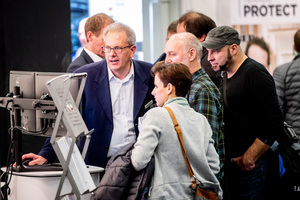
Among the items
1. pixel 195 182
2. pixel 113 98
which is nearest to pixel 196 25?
pixel 113 98

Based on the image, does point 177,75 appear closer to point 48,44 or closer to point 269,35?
point 48,44

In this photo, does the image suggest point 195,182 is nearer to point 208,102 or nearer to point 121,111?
point 208,102

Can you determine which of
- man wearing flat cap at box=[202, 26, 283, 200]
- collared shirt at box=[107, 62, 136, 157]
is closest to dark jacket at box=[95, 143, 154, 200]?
collared shirt at box=[107, 62, 136, 157]

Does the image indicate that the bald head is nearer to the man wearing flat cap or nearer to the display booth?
the man wearing flat cap

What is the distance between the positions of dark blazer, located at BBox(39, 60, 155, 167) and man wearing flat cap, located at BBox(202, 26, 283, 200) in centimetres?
56

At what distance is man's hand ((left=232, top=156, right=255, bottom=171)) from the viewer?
3721 millimetres

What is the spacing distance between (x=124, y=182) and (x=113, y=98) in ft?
2.95

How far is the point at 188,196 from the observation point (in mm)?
2906

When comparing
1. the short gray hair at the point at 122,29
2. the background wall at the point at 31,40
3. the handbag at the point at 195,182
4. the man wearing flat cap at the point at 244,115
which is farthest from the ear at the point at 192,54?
the background wall at the point at 31,40

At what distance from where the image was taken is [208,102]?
125 inches

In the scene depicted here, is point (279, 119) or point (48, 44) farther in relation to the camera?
point (48, 44)

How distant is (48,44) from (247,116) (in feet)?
7.35

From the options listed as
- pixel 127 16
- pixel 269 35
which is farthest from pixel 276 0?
pixel 127 16

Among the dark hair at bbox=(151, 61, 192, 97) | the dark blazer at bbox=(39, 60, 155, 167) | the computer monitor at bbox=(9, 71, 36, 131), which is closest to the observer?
the dark hair at bbox=(151, 61, 192, 97)
